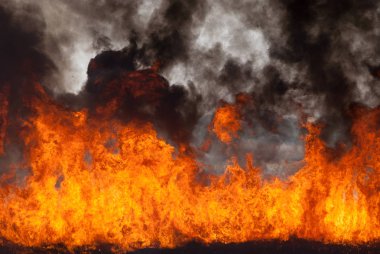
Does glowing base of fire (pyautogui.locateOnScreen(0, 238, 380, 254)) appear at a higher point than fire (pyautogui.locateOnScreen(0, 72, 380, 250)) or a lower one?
lower

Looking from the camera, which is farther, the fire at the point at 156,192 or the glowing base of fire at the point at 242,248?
Answer: the fire at the point at 156,192

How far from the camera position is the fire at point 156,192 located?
2684cm

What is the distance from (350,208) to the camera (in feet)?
88.6

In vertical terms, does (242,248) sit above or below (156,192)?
below

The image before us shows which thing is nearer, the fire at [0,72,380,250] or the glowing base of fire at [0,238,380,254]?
the glowing base of fire at [0,238,380,254]

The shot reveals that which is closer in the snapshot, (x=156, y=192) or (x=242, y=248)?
(x=242, y=248)

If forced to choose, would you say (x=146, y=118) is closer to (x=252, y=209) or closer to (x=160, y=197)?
(x=160, y=197)

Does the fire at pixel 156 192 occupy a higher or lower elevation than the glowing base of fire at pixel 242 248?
higher

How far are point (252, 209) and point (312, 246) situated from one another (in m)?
3.70

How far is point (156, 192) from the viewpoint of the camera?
91.6 ft

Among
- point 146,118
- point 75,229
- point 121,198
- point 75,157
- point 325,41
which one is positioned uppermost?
point 325,41

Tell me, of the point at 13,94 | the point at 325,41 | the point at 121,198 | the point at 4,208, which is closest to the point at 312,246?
the point at 121,198

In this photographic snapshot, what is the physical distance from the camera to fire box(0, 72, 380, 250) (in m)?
26.8

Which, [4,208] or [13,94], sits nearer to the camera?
[4,208]
